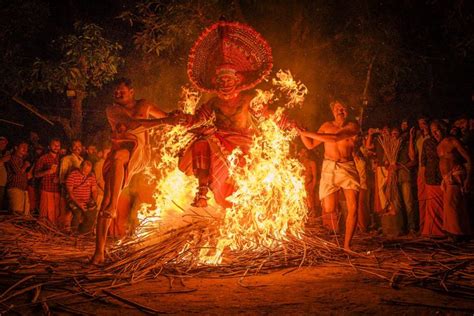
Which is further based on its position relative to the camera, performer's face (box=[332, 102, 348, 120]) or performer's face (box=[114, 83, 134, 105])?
performer's face (box=[332, 102, 348, 120])

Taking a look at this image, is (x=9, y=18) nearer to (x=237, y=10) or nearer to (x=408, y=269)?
(x=237, y=10)

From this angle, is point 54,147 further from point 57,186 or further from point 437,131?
point 437,131

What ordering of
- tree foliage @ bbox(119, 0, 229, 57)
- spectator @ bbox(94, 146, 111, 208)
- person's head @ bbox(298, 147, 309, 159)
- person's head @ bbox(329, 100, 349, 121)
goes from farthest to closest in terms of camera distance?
person's head @ bbox(298, 147, 309, 159) → spectator @ bbox(94, 146, 111, 208) → tree foliage @ bbox(119, 0, 229, 57) → person's head @ bbox(329, 100, 349, 121)

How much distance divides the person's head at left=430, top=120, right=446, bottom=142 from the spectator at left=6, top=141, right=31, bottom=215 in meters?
8.53

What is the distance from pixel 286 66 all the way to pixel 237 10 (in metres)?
1.56

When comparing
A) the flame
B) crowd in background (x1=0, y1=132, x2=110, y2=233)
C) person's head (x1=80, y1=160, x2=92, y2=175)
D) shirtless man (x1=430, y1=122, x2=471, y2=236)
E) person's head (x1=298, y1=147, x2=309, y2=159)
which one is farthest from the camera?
person's head (x1=298, y1=147, x2=309, y2=159)

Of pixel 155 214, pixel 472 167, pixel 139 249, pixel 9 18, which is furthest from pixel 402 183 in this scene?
pixel 9 18

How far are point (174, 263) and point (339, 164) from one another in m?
2.60

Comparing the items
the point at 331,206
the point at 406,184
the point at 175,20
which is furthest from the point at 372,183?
the point at 175,20

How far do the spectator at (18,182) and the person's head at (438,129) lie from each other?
8530mm

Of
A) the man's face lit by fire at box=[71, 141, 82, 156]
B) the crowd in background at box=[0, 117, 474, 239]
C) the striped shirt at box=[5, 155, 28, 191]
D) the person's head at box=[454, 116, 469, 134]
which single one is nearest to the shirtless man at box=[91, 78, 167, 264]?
the crowd in background at box=[0, 117, 474, 239]

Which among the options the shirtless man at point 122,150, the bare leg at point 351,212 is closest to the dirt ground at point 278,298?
the shirtless man at point 122,150

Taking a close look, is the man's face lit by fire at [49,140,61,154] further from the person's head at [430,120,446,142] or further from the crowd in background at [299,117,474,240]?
the person's head at [430,120,446,142]

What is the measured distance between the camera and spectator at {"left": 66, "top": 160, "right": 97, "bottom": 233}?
870 centimetres
